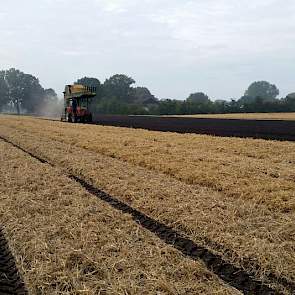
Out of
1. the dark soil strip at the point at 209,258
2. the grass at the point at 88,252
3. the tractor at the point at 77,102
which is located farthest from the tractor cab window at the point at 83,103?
the dark soil strip at the point at 209,258

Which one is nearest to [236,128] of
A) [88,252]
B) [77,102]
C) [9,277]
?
[77,102]

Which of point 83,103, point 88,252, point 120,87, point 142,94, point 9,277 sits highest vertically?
point 120,87

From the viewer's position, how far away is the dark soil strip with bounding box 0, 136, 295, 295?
4.63m

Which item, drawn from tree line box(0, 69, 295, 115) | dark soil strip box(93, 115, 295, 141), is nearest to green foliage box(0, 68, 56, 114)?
tree line box(0, 69, 295, 115)

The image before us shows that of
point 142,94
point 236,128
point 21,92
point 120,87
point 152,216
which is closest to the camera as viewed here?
point 152,216

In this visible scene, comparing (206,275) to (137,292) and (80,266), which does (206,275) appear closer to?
(137,292)

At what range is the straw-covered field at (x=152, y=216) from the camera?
15.6 ft

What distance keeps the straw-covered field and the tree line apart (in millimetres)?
69844

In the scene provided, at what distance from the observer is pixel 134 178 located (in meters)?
10.1

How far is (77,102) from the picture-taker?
123ft

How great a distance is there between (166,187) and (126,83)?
13093cm

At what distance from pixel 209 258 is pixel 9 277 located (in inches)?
96.4

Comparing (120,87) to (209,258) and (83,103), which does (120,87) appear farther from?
(209,258)

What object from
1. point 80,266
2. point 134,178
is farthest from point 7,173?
point 80,266
